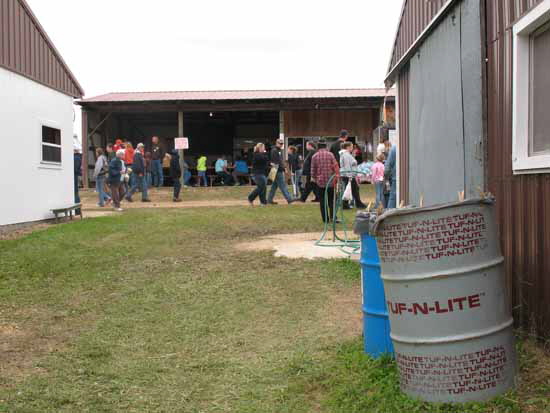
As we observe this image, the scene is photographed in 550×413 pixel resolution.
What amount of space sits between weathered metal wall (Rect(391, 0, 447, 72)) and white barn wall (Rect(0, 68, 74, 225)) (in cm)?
788

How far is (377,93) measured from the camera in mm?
26844

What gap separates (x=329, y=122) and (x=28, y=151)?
1663 centimetres

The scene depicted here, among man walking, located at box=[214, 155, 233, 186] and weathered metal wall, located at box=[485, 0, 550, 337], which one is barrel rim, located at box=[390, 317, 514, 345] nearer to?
weathered metal wall, located at box=[485, 0, 550, 337]

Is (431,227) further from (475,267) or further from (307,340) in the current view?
(307,340)

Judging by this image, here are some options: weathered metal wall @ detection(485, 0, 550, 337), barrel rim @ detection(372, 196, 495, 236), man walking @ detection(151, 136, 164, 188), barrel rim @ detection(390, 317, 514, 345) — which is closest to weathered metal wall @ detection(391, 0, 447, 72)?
weathered metal wall @ detection(485, 0, 550, 337)

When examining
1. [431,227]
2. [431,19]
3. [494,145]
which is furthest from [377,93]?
[431,227]

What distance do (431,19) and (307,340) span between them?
159 inches

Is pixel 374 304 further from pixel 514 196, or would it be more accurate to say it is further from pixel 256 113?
pixel 256 113

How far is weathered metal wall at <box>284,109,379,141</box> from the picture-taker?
2847 centimetres

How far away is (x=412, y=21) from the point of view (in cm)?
852

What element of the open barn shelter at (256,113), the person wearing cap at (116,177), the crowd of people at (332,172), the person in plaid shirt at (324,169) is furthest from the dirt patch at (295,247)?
the open barn shelter at (256,113)

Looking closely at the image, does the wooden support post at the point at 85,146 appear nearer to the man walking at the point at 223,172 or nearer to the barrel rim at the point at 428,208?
the man walking at the point at 223,172

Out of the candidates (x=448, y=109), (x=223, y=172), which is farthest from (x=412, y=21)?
(x=223, y=172)

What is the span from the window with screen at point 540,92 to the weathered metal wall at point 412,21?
7.12 feet
